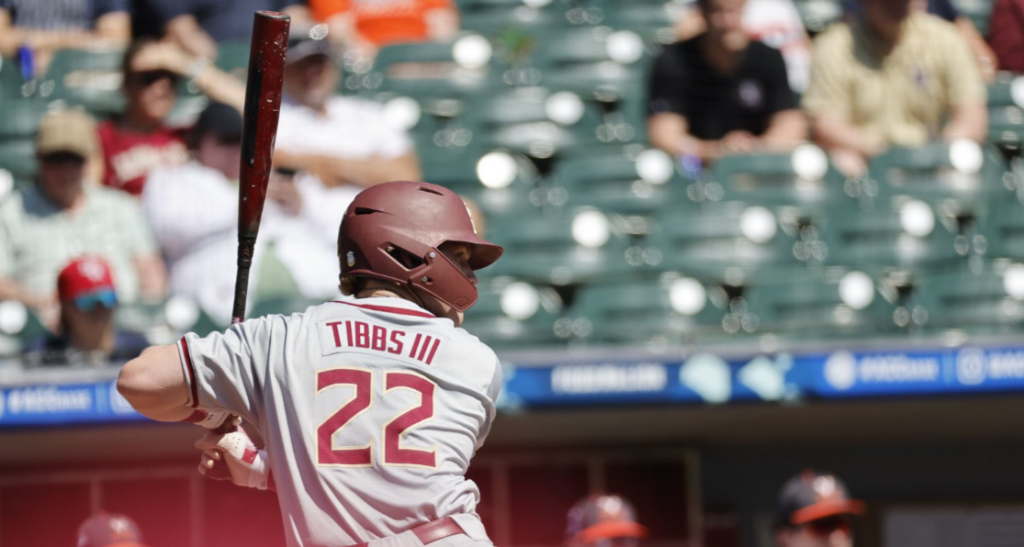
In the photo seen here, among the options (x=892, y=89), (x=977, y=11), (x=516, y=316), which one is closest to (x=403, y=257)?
(x=516, y=316)

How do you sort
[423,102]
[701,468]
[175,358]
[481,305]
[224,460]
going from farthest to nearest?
[423,102], [701,468], [481,305], [224,460], [175,358]

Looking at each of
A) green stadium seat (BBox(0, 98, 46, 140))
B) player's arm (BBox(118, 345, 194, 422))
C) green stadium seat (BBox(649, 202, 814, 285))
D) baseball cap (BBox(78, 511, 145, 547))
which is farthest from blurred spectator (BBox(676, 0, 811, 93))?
player's arm (BBox(118, 345, 194, 422))

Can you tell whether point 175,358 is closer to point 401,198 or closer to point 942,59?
point 401,198

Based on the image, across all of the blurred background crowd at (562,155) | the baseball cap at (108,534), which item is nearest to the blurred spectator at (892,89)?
the blurred background crowd at (562,155)

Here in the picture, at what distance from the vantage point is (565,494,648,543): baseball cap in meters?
5.05

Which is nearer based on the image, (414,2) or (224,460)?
(224,460)

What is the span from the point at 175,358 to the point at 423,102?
17.3 ft

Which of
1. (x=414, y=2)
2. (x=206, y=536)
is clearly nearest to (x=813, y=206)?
(x=414, y=2)

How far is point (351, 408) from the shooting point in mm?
2279

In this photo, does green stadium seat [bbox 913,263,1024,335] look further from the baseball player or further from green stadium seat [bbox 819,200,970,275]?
the baseball player

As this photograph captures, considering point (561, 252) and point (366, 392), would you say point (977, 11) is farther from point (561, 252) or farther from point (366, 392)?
point (366, 392)

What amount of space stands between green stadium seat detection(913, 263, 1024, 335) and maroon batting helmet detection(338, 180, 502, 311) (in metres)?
4.04

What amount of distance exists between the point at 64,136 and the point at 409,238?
4461 millimetres

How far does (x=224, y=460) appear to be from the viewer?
2.44m
